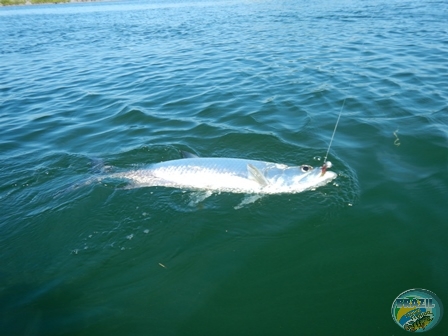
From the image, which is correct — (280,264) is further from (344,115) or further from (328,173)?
(344,115)

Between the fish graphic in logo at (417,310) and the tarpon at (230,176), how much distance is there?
8.16 ft

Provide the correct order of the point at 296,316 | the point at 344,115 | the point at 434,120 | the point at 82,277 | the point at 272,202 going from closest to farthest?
the point at 296,316, the point at 82,277, the point at 272,202, the point at 434,120, the point at 344,115

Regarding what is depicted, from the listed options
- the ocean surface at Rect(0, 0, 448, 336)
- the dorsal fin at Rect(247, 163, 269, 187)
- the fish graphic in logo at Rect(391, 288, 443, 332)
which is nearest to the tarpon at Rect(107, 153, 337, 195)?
the dorsal fin at Rect(247, 163, 269, 187)

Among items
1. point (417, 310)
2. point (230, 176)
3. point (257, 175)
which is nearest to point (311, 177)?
point (257, 175)

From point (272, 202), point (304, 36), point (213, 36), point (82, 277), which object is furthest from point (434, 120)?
point (213, 36)

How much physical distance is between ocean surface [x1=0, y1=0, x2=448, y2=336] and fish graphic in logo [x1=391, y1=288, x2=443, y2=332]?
4.1 inches

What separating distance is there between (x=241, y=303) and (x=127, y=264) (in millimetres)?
1938

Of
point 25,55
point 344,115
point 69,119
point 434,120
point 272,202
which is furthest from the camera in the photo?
point 25,55

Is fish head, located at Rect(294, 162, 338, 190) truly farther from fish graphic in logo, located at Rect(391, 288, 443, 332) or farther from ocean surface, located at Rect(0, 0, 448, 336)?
fish graphic in logo, located at Rect(391, 288, 443, 332)

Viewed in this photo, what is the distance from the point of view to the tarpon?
6371 mm

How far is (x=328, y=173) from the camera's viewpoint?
20.9ft

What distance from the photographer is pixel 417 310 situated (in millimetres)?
4336

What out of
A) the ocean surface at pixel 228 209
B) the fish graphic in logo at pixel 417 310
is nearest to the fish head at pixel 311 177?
the ocean surface at pixel 228 209

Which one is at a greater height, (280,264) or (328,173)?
(328,173)
